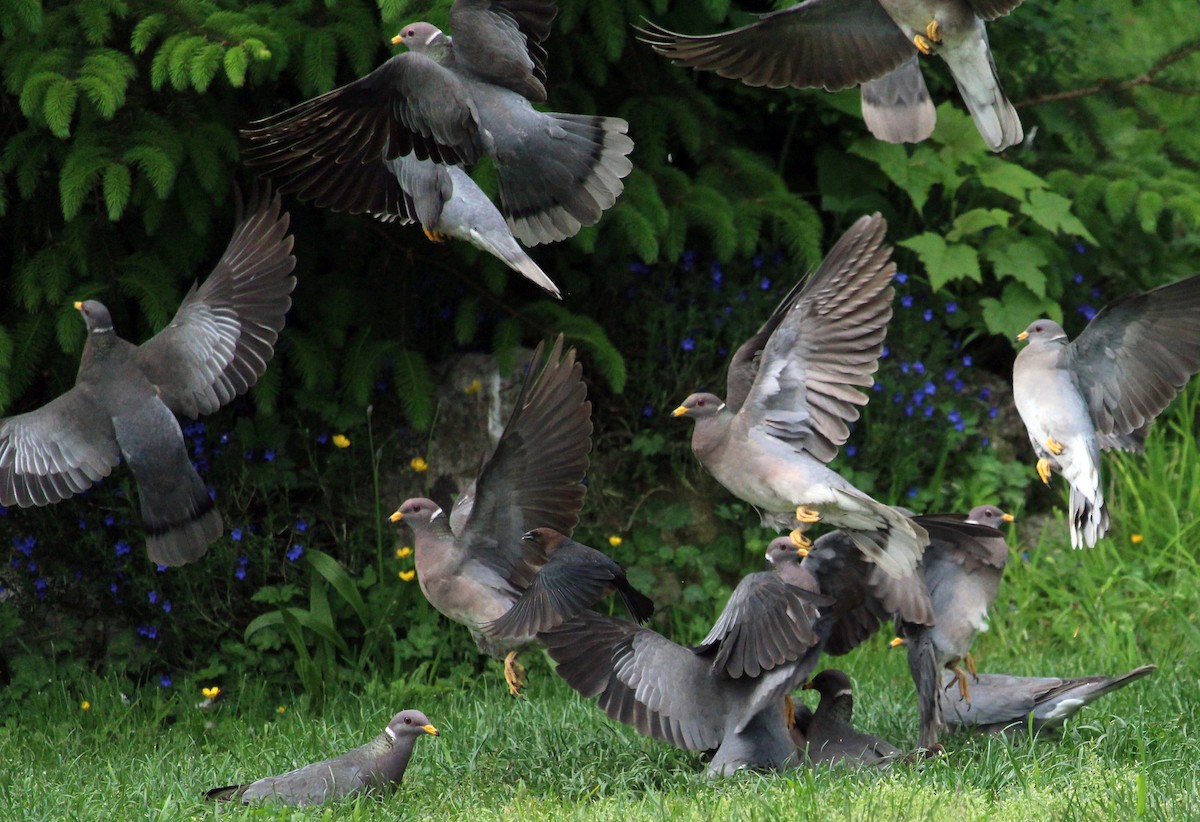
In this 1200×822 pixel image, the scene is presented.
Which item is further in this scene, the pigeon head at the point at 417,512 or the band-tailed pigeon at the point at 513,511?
the pigeon head at the point at 417,512

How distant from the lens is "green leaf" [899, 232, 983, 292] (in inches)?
249

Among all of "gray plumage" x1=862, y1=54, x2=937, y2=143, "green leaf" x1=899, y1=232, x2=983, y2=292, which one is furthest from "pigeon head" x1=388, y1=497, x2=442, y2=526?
A: "green leaf" x1=899, y1=232, x2=983, y2=292

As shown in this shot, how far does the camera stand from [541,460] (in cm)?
439

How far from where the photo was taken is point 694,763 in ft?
14.8

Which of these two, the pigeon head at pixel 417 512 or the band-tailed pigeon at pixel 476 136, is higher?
the band-tailed pigeon at pixel 476 136

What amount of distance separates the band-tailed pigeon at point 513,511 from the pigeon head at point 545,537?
2 centimetres

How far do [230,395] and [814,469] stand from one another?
192 centimetres

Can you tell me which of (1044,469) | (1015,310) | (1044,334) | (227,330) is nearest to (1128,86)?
(1015,310)

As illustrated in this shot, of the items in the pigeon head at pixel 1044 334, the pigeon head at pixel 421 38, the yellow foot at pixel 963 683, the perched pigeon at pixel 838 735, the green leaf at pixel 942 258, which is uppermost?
the pigeon head at pixel 421 38

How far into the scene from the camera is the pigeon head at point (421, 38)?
14.9ft

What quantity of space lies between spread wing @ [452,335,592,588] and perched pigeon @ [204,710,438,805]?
0.66m

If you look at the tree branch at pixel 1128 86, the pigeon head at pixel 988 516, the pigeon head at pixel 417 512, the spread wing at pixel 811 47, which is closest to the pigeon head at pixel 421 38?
the spread wing at pixel 811 47

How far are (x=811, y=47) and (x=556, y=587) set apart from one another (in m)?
1.83

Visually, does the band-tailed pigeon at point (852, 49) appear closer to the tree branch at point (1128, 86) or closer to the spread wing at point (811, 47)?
the spread wing at point (811, 47)
